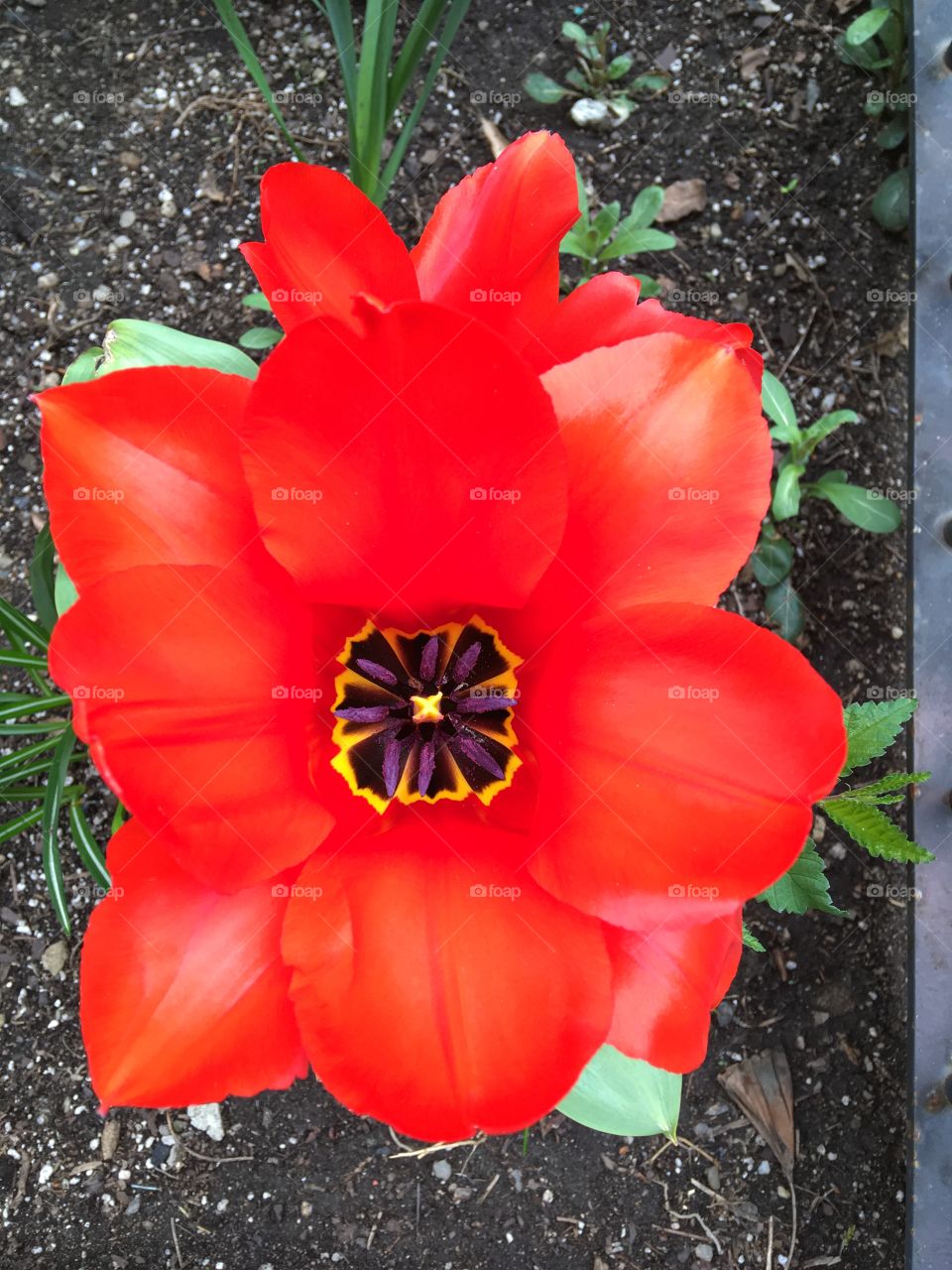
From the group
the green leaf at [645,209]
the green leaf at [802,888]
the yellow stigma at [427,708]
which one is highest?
the green leaf at [645,209]

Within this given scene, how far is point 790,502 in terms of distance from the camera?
1.94 meters

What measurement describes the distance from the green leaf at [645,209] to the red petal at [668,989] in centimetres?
150

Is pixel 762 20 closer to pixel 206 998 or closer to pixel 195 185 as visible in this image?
pixel 195 185

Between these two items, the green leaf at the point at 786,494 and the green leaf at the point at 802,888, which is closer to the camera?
the green leaf at the point at 802,888

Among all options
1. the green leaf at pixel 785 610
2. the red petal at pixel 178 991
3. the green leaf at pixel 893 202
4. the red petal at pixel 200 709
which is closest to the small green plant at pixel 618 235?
the green leaf at pixel 893 202

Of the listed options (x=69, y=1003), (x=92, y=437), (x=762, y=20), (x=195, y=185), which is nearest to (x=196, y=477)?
(x=92, y=437)

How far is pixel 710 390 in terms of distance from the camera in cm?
90

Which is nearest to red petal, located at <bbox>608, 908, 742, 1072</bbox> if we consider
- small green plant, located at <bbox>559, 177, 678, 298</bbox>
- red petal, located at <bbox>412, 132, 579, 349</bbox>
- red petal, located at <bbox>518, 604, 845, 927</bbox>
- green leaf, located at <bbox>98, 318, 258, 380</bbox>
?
red petal, located at <bbox>518, 604, 845, 927</bbox>

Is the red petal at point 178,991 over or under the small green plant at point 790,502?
over

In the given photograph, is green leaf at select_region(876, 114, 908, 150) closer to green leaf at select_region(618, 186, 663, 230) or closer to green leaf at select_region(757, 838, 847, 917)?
green leaf at select_region(618, 186, 663, 230)

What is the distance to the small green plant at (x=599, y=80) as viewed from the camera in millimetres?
2240

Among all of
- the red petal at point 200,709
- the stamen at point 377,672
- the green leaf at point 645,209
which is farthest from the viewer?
the green leaf at point 645,209

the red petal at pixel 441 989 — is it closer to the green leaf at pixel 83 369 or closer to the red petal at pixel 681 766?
the red petal at pixel 681 766

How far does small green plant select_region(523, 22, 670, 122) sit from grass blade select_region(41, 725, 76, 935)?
1.69 meters
